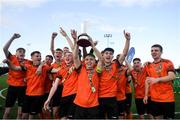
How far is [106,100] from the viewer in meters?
8.47

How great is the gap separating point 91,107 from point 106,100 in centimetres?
89

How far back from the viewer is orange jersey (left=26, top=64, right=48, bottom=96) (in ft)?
32.9

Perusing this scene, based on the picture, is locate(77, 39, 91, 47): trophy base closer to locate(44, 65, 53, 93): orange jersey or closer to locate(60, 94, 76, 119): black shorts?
locate(60, 94, 76, 119): black shorts

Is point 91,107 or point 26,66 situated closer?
point 91,107

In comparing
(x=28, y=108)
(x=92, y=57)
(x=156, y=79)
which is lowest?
(x=28, y=108)

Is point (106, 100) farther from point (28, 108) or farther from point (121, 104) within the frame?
point (28, 108)

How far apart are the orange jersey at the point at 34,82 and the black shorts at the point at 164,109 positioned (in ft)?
10.5

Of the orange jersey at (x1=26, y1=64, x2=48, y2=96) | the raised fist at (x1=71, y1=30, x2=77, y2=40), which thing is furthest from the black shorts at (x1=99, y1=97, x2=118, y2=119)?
the orange jersey at (x1=26, y1=64, x2=48, y2=96)

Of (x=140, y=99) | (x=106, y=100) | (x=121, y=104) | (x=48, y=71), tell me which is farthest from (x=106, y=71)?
(x=140, y=99)

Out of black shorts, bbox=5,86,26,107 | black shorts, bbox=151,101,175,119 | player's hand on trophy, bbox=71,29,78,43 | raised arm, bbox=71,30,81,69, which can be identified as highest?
player's hand on trophy, bbox=71,29,78,43

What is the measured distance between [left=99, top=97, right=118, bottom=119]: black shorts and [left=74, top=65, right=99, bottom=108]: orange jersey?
0.70 meters

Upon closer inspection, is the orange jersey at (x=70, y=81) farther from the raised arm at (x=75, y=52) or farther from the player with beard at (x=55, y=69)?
the player with beard at (x=55, y=69)

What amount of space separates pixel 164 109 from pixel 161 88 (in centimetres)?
52

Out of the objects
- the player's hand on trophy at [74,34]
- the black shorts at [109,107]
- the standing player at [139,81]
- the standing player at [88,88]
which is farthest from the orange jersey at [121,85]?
the player's hand on trophy at [74,34]
